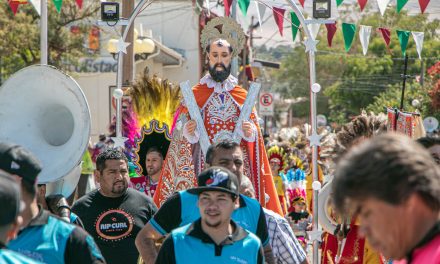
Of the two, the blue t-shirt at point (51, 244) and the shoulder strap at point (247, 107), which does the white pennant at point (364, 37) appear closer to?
the shoulder strap at point (247, 107)

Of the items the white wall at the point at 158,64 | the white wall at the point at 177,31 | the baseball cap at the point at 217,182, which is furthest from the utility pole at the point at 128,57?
the white wall at the point at 177,31

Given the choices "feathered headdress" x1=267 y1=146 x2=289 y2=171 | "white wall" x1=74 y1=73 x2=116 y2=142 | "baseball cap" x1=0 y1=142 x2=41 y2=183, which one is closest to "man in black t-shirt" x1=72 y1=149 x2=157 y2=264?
"baseball cap" x1=0 y1=142 x2=41 y2=183

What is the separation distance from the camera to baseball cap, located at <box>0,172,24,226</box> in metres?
3.24

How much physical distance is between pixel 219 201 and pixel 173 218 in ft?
2.40

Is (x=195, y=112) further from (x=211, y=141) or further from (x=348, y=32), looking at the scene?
(x=348, y=32)

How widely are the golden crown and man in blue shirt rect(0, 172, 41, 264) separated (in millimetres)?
6155

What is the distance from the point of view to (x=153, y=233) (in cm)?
564

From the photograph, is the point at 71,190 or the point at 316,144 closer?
the point at 71,190

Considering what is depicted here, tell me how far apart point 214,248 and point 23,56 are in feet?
73.2

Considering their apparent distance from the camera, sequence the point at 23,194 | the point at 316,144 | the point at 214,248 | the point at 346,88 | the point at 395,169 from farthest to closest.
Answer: the point at 346,88, the point at 316,144, the point at 214,248, the point at 23,194, the point at 395,169

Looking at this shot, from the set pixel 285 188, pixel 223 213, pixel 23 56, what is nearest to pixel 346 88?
pixel 23 56

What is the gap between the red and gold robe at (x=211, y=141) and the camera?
890 centimetres

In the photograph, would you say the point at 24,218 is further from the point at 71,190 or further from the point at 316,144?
the point at 316,144

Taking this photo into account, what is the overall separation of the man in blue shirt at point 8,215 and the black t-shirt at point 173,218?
2.28 m
